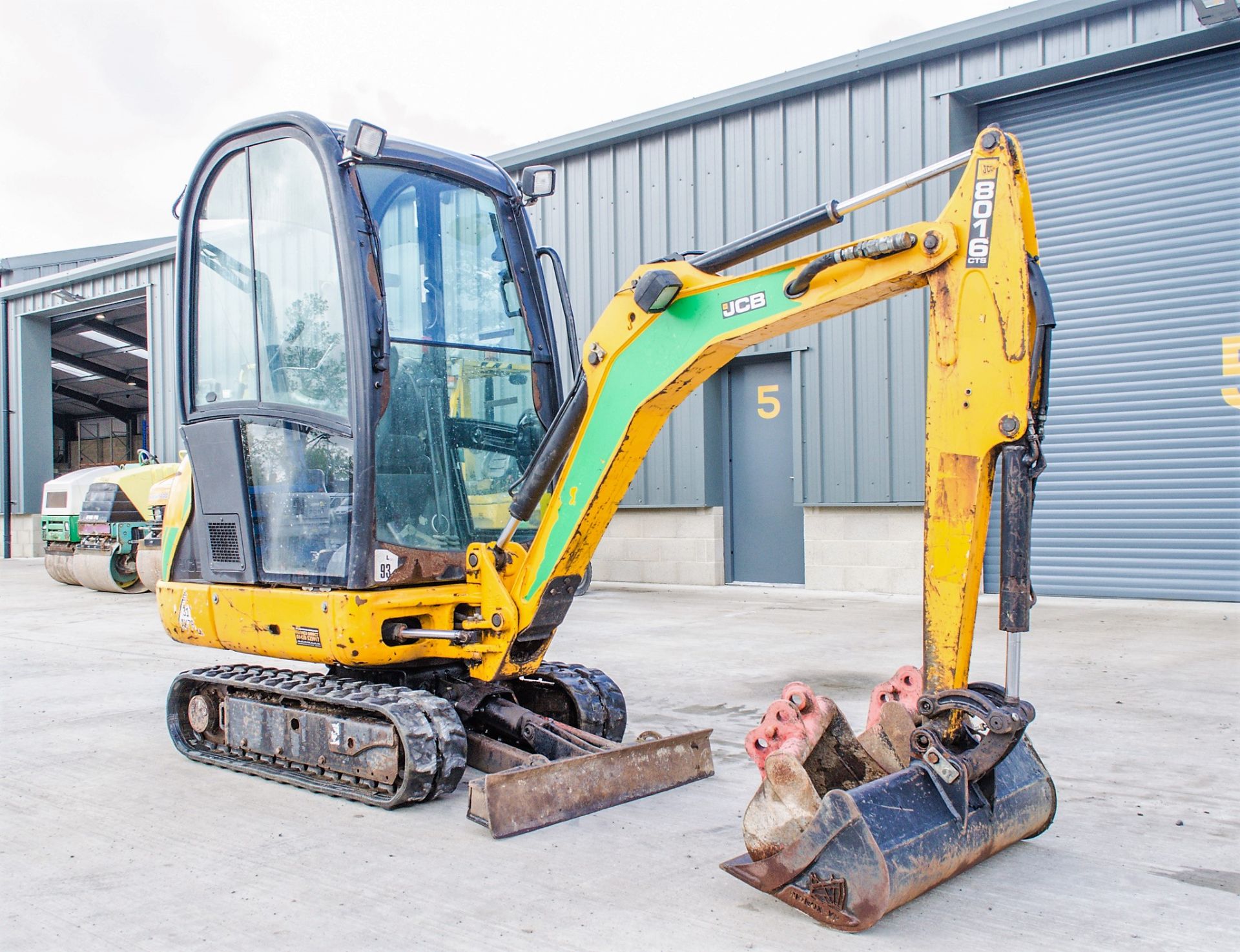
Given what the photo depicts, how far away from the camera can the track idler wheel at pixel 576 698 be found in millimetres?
5367

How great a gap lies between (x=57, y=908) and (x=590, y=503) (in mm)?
2406

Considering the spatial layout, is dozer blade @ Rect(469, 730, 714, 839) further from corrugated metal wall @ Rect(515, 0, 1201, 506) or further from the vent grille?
corrugated metal wall @ Rect(515, 0, 1201, 506)

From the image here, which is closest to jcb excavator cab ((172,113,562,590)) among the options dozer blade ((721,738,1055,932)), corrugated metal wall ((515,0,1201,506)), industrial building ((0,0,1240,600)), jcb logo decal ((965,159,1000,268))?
dozer blade ((721,738,1055,932))

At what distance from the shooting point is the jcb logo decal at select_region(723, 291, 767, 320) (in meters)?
4.04

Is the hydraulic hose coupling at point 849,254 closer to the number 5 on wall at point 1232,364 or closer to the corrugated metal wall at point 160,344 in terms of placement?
the number 5 on wall at point 1232,364

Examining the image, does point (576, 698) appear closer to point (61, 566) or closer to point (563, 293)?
point (563, 293)

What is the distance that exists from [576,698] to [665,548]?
9015 millimetres

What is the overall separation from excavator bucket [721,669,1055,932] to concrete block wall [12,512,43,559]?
2632cm

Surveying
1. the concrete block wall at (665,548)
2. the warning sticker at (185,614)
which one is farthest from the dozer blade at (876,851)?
the concrete block wall at (665,548)

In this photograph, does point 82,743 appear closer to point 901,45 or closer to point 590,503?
point 590,503

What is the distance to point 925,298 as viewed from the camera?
12305 mm

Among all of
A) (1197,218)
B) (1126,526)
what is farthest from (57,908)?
(1197,218)

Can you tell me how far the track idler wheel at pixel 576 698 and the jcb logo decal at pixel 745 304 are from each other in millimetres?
2188

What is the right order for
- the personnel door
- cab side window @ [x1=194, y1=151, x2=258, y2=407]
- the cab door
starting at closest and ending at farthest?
1. the cab door
2. cab side window @ [x1=194, y1=151, x2=258, y2=407]
3. the personnel door
